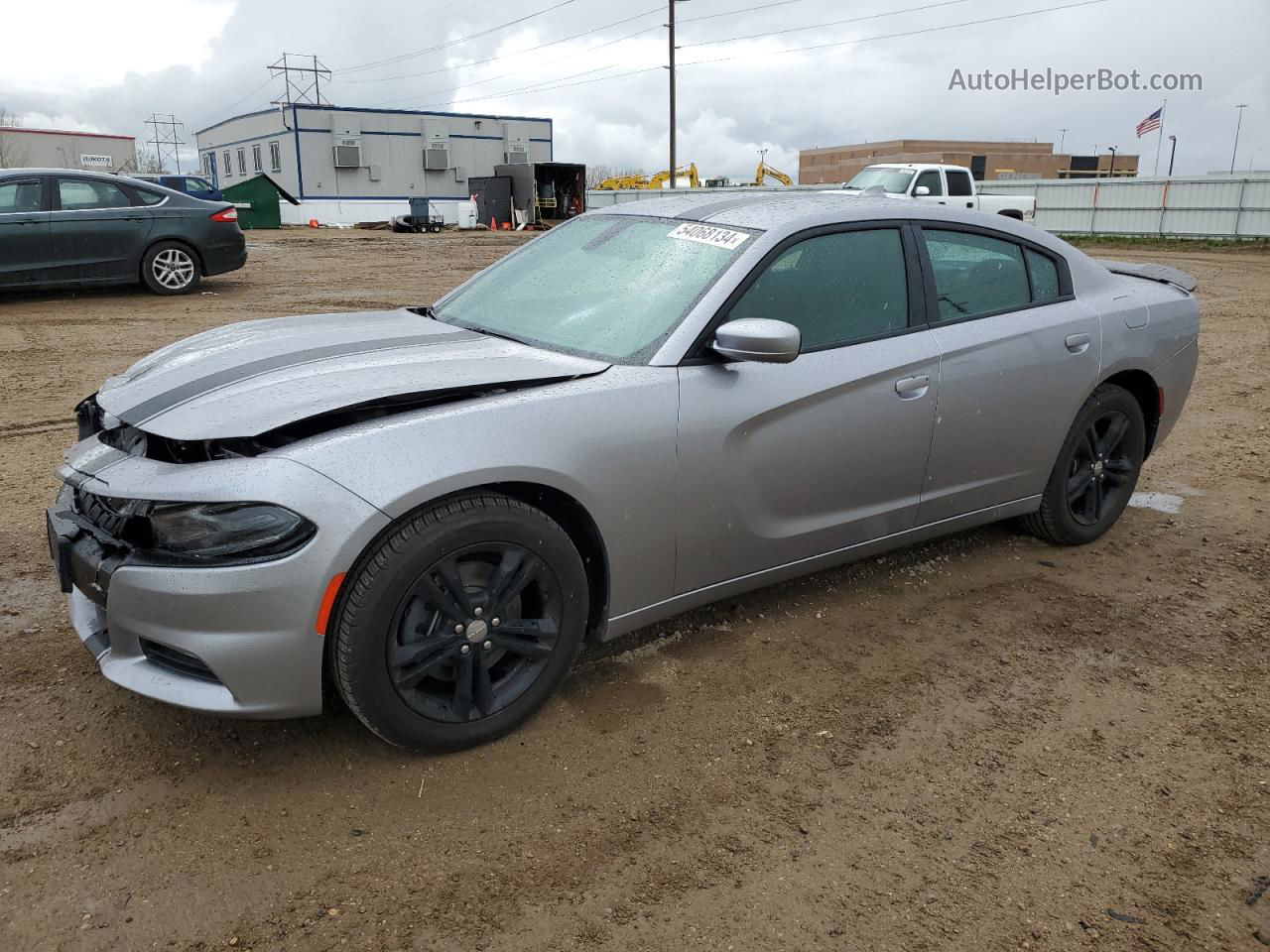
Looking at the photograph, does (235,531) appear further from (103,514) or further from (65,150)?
(65,150)

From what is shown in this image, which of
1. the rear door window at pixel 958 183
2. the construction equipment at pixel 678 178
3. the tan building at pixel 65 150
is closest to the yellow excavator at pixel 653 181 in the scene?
the construction equipment at pixel 678 178

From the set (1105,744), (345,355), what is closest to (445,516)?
(345,355)

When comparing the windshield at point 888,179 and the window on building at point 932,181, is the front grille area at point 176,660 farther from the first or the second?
the window on building at point 932,181

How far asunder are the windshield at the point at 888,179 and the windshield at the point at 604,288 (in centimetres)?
1586

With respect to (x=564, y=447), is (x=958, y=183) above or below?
above

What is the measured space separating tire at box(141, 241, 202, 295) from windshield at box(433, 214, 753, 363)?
32.3ft

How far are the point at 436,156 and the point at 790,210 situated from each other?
2031 inches

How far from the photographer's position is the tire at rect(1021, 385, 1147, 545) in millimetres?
4305

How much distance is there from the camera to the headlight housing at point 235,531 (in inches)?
94.7

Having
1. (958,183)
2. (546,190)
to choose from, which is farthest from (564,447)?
(546,190)

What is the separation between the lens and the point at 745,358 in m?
3.02

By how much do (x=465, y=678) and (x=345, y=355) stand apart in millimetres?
1098

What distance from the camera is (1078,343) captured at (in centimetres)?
411

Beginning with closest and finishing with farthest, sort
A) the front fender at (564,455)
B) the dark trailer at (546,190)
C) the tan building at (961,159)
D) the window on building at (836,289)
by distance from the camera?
the front fender at (564,455) → the window on building at (836,289) → the dark trailer at (546,190) → the tan building at (961,159)
